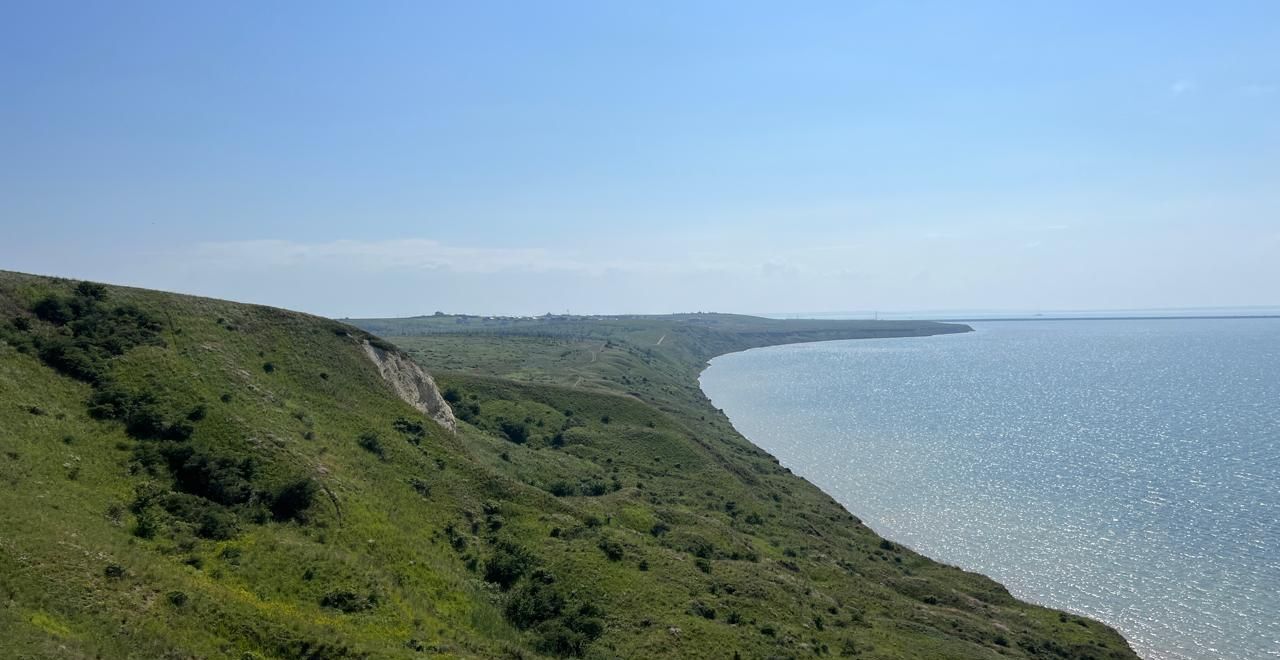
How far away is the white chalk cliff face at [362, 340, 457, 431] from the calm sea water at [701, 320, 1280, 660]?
170 ft

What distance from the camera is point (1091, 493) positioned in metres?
93.8

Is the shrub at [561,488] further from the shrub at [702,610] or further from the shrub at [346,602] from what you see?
the shrub at [346,602]

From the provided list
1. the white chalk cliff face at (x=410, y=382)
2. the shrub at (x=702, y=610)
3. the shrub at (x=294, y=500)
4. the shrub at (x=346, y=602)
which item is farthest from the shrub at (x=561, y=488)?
the shrub at (x=346, y=602)

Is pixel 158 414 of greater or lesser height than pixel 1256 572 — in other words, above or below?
above

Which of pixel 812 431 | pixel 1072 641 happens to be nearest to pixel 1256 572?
pixel 1072 641

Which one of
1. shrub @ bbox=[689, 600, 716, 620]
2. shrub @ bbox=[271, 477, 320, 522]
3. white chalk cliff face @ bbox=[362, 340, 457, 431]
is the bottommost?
shrub @ bbox=[689, 600, 716, 620]

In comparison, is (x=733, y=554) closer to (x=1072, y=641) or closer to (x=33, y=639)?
(x=1072, y=641)

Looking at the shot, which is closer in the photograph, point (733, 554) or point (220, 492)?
point (220, 492)

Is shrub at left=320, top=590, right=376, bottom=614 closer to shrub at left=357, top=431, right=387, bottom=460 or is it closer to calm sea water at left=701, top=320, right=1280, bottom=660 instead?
shrub at left=357, top=431, right=387, bottom=460

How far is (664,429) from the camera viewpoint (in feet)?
335

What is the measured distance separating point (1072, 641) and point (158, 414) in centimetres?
6301

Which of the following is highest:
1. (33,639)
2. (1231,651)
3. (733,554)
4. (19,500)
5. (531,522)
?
(19,500)

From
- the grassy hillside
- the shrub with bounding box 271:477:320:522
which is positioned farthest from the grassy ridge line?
the shrub with bounding box 271:477:320:522

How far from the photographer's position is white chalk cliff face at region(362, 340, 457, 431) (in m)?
70.1
